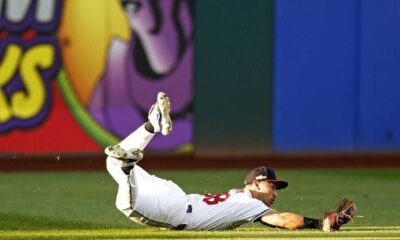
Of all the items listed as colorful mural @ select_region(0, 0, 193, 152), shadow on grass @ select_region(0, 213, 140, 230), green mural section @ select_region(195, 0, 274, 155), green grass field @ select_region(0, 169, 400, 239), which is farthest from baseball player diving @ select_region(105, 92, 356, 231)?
green mural section @ select_region(195, 0, 274, 155)

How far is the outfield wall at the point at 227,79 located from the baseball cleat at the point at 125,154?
7407mm

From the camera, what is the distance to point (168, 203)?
35.5ft

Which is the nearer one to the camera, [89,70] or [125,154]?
[125,154]

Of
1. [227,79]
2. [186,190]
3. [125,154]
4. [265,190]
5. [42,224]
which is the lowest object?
[186,190]

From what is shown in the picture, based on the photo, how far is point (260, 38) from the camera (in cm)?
1848

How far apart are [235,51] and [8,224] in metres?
6.96

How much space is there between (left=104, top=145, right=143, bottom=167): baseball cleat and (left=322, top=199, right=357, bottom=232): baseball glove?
1.48m

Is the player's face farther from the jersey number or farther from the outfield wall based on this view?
the outfield wall

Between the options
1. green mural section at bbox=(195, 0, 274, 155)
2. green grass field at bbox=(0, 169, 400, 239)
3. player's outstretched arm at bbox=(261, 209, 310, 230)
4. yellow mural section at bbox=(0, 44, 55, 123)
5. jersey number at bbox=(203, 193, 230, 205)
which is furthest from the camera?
green mural section at bbox=(195, 0, 274, 155)

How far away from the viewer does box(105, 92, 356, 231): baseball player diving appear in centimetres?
1065

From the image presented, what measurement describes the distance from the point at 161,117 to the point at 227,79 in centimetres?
754

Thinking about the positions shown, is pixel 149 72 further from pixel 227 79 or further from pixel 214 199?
pixel 214 199

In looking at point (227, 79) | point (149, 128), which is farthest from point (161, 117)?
point (227, 79)

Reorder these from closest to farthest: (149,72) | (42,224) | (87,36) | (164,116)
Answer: (164,116), (42,224), (87,36), (149,72)
